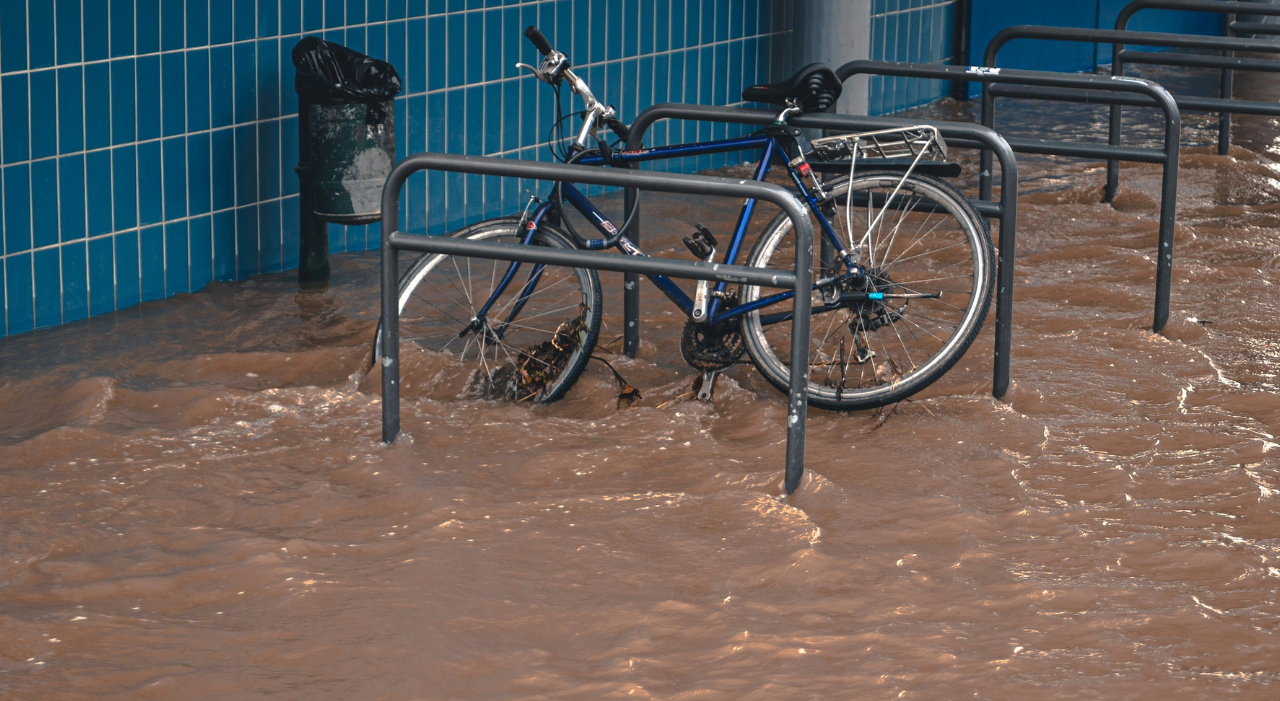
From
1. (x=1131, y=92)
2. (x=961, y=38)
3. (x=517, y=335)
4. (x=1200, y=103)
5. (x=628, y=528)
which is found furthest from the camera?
(x=961, y=38)

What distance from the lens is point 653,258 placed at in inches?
148

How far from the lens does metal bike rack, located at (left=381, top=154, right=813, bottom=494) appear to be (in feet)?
12.1

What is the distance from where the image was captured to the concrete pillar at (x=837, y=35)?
28.5 ft

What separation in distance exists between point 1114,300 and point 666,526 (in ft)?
9.97

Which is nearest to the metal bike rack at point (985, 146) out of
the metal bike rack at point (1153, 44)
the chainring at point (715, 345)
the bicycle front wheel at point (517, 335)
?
the bicycle front wheel at point (517, 335)

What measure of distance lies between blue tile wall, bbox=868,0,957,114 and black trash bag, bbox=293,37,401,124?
474 cm

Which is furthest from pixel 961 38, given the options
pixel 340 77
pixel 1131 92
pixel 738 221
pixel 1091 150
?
pixel 738 221

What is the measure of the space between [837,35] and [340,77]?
3816mm

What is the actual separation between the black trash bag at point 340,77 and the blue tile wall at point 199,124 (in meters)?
0.30

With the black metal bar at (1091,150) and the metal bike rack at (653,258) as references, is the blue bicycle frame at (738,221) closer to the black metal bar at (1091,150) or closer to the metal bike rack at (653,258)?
the metal bike rack at (653,258)

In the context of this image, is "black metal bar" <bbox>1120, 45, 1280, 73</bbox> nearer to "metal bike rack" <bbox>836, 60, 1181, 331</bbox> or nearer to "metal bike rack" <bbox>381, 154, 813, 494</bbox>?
"metal bike rack" <bbox>836, 60, 1181, 331</bbox>

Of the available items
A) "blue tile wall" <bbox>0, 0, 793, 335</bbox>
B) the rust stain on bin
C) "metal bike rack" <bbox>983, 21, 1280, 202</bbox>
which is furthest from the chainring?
"blue tile wall" <bbox>0, 0, 793, 335</bbox>

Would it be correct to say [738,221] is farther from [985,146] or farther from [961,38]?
[961,38]

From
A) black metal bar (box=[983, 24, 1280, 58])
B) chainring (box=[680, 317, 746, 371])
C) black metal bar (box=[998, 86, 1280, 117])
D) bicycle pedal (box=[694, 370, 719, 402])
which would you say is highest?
black metal bar (box=[983, 24, 1280, 58])
